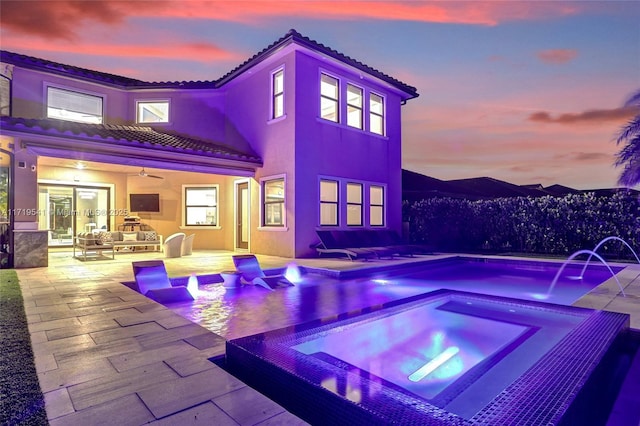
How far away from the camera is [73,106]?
12.8 metres

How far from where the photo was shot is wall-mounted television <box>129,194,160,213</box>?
567 inches

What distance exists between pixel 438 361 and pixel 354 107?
1067 cm

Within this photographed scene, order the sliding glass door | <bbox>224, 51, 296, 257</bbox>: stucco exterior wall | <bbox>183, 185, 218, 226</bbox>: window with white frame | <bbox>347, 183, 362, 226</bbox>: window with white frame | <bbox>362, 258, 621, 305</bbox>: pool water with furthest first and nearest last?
<bbox>183, 185, 218, 226</bbox>: window with white frame
the sliding glass door
<bbox>347, 183, 362, 226</bbox>: window with white frame
<bbox>224, 51, 296, 257</bbox>: stucco exterior wall
<bbox>362, 258, 621, 305</bbox>: pool water

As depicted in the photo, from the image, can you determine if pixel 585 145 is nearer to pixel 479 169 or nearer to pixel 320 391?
pixel 479 169

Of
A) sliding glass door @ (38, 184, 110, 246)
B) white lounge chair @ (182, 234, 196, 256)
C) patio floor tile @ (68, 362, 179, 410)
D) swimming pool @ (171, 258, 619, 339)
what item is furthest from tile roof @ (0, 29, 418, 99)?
patio floor tile @ (68, 362, 179, 410)

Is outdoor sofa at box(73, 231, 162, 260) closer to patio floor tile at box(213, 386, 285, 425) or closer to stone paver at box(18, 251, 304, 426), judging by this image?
stone paver at box(18, 251, 304, 426)

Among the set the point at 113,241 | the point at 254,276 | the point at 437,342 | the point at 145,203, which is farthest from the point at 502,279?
the point at 145,203

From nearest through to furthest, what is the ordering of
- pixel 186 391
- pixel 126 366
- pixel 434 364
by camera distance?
pixel 186 391 → pixel 126 366 → pixel 434 364

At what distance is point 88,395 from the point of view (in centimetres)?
236

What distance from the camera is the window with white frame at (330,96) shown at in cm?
1199

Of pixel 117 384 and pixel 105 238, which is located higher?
pixel 105 238

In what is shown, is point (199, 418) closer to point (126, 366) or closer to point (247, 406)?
point (247, 406)

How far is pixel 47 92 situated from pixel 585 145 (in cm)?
2818

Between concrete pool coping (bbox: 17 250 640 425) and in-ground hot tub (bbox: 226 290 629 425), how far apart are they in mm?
303
